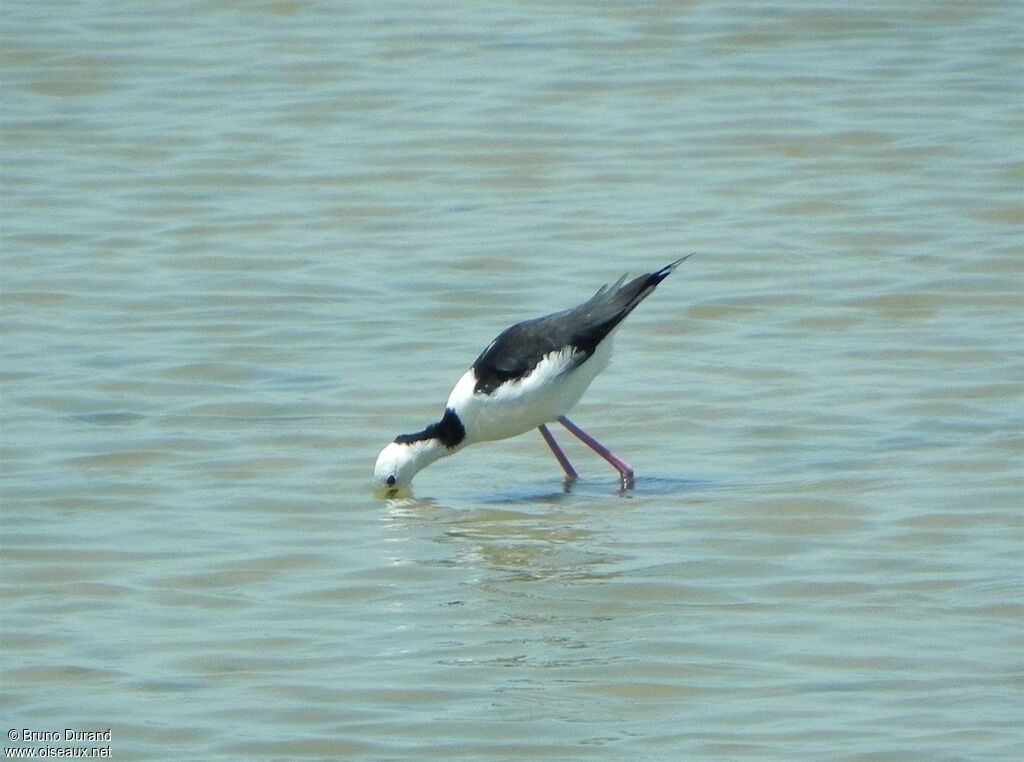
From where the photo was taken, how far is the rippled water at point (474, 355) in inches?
265

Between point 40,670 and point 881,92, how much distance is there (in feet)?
33.9

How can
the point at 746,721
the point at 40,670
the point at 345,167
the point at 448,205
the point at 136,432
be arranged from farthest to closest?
the point at 345,167
the point at 448,205
the point at 136,432
the point at 40,670
the point at 746,721

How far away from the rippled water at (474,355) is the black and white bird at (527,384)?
250mm

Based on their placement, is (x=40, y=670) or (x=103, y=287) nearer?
(x=40, y=670)

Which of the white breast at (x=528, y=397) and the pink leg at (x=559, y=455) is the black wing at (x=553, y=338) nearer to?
the white breast at (x=528, y=397)

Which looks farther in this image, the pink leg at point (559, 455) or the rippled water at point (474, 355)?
the pink leg at point (559, 455)

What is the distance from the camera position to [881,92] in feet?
52.0

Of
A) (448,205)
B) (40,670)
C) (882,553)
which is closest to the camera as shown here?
(40,670)

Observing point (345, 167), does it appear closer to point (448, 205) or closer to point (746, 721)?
point (448, 205)

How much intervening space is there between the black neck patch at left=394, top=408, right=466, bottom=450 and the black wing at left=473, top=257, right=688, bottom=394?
0.17 metres

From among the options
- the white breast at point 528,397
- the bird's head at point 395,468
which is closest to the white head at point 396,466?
the bird's head at point 395,468

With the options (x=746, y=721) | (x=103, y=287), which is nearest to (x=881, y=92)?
(x=103, y=287)

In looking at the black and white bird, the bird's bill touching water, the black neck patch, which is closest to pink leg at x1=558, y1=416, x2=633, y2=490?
the black and white bird

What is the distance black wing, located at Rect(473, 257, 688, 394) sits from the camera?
955 cm
